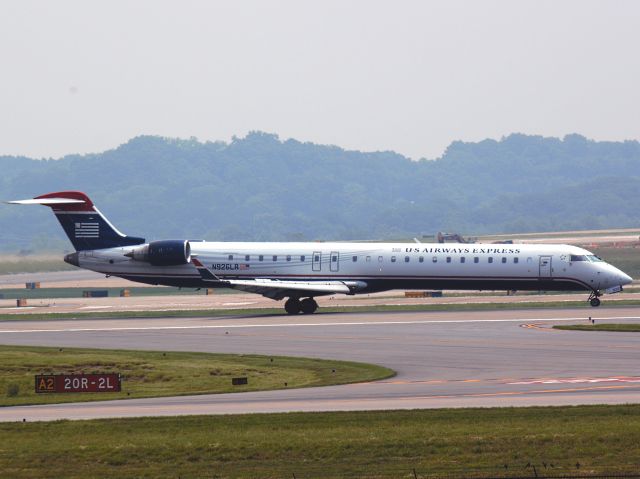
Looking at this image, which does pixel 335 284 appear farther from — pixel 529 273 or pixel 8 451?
pixel 8 451

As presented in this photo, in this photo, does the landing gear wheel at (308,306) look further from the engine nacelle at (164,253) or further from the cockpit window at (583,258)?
the cockpit window at (583,258)

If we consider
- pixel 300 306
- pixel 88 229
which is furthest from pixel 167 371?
pixel 88 229

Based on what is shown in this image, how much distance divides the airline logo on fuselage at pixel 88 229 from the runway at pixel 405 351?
15.1ft

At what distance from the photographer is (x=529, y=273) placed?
182 ft

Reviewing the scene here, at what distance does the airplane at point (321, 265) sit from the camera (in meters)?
55.6

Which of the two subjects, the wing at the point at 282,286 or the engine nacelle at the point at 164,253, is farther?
the engine nacelle at the point at 164,253

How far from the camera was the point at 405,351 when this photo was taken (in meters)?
38.7

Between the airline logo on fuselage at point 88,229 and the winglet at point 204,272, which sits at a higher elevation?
the airline logo on fuselage at point 88,229

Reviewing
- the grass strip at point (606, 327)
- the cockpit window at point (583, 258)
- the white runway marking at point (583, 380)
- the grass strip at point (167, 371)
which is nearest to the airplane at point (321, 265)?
the cockpit window at point (583, 258)

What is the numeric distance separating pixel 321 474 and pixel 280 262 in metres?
38.4

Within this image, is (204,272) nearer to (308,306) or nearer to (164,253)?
(164,253)

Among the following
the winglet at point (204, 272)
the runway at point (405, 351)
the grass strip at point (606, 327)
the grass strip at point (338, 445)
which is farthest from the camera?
the winglet at point (204, 272)

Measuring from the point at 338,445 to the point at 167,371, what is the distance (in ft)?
48.3

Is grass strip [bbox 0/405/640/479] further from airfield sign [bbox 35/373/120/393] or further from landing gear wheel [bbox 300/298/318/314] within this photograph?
landing gear wheel [bbox 300/298/318/314]
